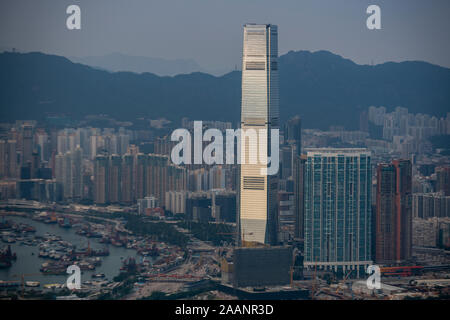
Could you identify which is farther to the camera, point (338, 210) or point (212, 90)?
point (212, 90)

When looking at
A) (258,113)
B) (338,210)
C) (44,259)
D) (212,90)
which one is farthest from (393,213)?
(44,259)

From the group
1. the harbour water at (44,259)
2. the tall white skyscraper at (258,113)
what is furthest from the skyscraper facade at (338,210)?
the harbour water at (44,259)

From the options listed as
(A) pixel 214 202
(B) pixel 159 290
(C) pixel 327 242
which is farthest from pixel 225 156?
(B) pixel 159 290

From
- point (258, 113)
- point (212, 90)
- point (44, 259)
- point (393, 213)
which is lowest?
point (44, 259)

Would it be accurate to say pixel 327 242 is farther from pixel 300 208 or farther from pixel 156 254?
pixel 156 254

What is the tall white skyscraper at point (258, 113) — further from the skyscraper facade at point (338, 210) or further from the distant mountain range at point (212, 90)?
the skyscraper facade at point (338, 210)

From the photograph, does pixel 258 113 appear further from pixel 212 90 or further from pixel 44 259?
pixel 44 259

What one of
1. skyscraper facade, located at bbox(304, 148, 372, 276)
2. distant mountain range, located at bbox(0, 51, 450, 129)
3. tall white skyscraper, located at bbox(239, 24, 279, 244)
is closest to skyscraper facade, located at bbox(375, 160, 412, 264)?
skyscraper facade, located at bbox(304, 148, 372, 276)
